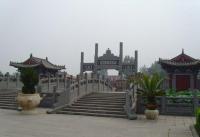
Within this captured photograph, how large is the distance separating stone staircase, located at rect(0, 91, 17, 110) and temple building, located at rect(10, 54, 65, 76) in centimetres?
680

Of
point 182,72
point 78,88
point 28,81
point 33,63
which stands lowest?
point 78,88

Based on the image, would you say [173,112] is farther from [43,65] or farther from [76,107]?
[43,65]

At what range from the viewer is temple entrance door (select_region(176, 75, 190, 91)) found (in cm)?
2664

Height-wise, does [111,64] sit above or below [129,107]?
above

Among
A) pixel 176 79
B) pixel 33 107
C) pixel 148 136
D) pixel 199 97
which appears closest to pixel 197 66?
pixel 176 79

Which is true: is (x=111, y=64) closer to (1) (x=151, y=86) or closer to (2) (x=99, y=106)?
(2) (x=99, y=106)

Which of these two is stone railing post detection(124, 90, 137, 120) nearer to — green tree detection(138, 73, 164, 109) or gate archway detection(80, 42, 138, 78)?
green tree detection(138, 73, 164, 109)

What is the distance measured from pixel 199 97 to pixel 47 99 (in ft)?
28.5

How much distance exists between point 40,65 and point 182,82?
1190cm

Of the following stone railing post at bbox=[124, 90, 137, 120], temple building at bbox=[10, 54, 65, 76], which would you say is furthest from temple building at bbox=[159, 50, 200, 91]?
stone railing post at bbox=[124, 90, 137, 120]

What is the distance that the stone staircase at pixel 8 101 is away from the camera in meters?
19.1

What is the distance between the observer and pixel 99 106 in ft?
55.2

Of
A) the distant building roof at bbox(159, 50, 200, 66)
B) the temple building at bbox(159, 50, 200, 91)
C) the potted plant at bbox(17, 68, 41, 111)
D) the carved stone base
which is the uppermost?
the distant building roof at bbox(159, 50, 200, 66)

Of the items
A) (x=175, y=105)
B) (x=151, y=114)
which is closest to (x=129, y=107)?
(x=151, y=114)
